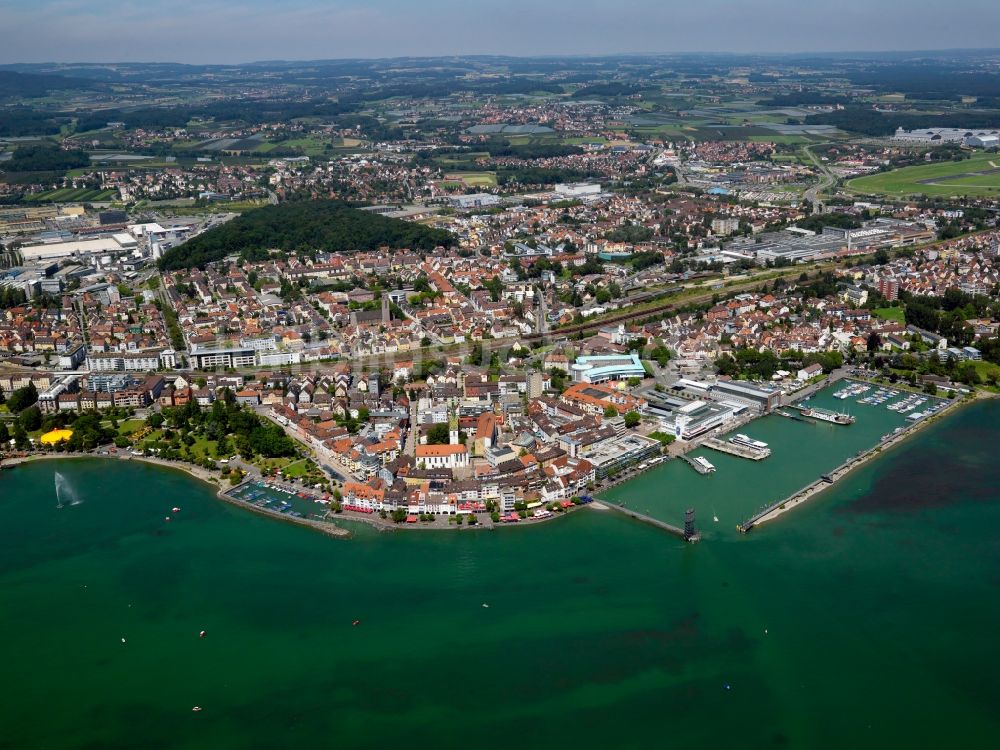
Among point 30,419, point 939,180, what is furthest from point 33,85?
point 30,419

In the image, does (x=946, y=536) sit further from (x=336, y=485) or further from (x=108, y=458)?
(x=108, y=458)

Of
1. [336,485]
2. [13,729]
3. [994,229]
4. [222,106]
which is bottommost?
[13,729]

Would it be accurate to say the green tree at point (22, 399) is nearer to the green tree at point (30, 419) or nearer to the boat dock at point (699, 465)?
the green tree at point (30, 419)

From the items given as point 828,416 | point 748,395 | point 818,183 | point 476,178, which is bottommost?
point 828,416

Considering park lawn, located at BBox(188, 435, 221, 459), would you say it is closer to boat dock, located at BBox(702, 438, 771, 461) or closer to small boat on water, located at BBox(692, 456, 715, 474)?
small boat on water, located at BBox(692, 456, 715, 474)

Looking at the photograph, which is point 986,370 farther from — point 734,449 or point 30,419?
point 30,419

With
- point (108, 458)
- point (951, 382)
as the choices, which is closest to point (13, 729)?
point (108, 458)

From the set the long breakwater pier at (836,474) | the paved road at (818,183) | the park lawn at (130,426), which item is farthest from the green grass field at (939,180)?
the park lawn at (130,426)

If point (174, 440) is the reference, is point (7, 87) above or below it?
above
